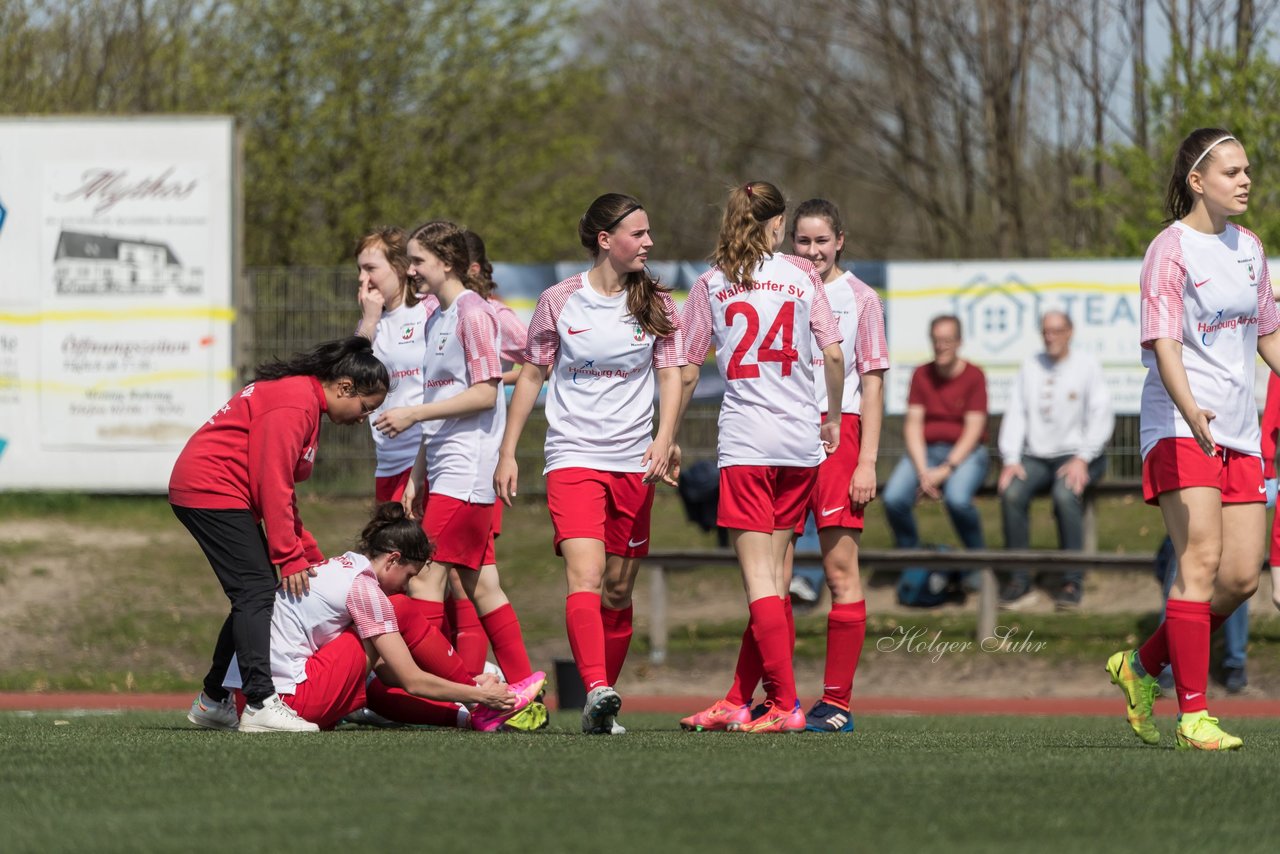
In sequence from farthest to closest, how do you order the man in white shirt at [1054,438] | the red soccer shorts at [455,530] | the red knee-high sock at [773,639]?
1. the man in white shirt at [1054,438]
2. the red soccer shorts at [455,530]
3. the red knee-high sock at [773,639]

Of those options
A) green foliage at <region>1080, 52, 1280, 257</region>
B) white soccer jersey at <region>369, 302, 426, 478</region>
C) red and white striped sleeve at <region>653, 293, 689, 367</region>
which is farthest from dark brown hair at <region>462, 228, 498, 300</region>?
green foliage at <region>1080, 52, 1280, 257</region>

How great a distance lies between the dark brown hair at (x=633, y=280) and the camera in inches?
277

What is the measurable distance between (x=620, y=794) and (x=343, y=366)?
2641 mm

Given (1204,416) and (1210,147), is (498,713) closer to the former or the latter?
(1204,416)

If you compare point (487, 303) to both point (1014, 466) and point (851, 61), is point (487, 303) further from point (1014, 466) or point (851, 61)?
point (851, 61)

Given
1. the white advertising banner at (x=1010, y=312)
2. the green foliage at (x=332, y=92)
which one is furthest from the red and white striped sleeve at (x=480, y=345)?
the green foliage at (x=332, y=92)

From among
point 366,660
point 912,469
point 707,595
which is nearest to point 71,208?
point 707,595

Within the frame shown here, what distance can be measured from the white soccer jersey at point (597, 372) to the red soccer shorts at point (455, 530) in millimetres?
732

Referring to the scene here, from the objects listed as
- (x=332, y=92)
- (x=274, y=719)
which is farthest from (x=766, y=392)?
(x=332, y=92)

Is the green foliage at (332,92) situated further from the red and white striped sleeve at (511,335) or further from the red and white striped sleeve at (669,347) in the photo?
the red and white striped sleeve at (669,347)

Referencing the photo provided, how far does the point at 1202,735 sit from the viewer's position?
6043mm

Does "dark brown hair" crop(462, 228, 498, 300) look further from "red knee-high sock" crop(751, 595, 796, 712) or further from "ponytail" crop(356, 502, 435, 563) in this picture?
"red knee-high sock" crop(751, 595, 796, 712)

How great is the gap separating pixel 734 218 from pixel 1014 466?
6.67m

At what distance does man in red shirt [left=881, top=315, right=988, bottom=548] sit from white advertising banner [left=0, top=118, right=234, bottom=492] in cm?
599
